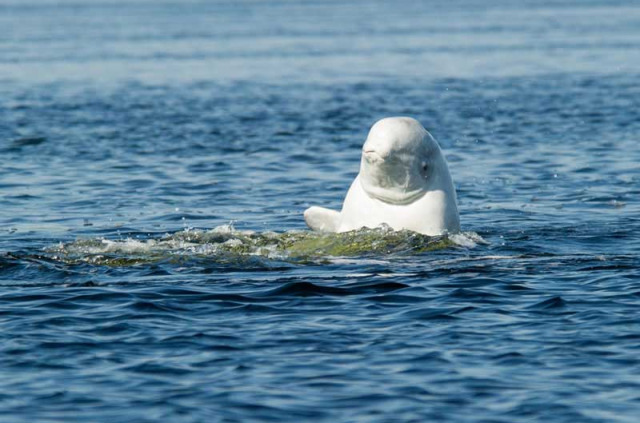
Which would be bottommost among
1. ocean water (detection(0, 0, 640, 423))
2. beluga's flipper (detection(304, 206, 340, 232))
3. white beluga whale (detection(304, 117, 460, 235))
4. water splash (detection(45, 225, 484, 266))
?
ocean water (detection(0, 0, 640, 423))

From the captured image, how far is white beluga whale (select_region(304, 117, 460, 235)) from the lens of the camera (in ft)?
50.9

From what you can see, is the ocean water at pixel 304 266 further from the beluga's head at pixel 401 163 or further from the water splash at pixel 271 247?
the beluga's head at pixel 401 163

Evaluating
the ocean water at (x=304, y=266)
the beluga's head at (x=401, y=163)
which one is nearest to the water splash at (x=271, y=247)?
the ocean water at (x=304, y=266)

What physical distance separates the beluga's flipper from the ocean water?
0.23m

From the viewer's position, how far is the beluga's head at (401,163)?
50.2ft

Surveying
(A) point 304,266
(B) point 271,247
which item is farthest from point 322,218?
(A) point 304,266

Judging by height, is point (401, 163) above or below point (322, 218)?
above

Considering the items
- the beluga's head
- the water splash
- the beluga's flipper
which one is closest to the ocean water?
the water splash

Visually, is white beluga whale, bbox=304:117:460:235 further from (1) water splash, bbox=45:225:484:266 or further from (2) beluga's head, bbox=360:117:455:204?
(1) water splash, bbox=45:225:484:266

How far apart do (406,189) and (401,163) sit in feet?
1.46

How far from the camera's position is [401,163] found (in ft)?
51.1

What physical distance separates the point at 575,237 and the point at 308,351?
6753mm

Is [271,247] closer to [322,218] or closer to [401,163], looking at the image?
[322,218]

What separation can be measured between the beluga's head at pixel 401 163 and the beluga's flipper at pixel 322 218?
0.67 m
